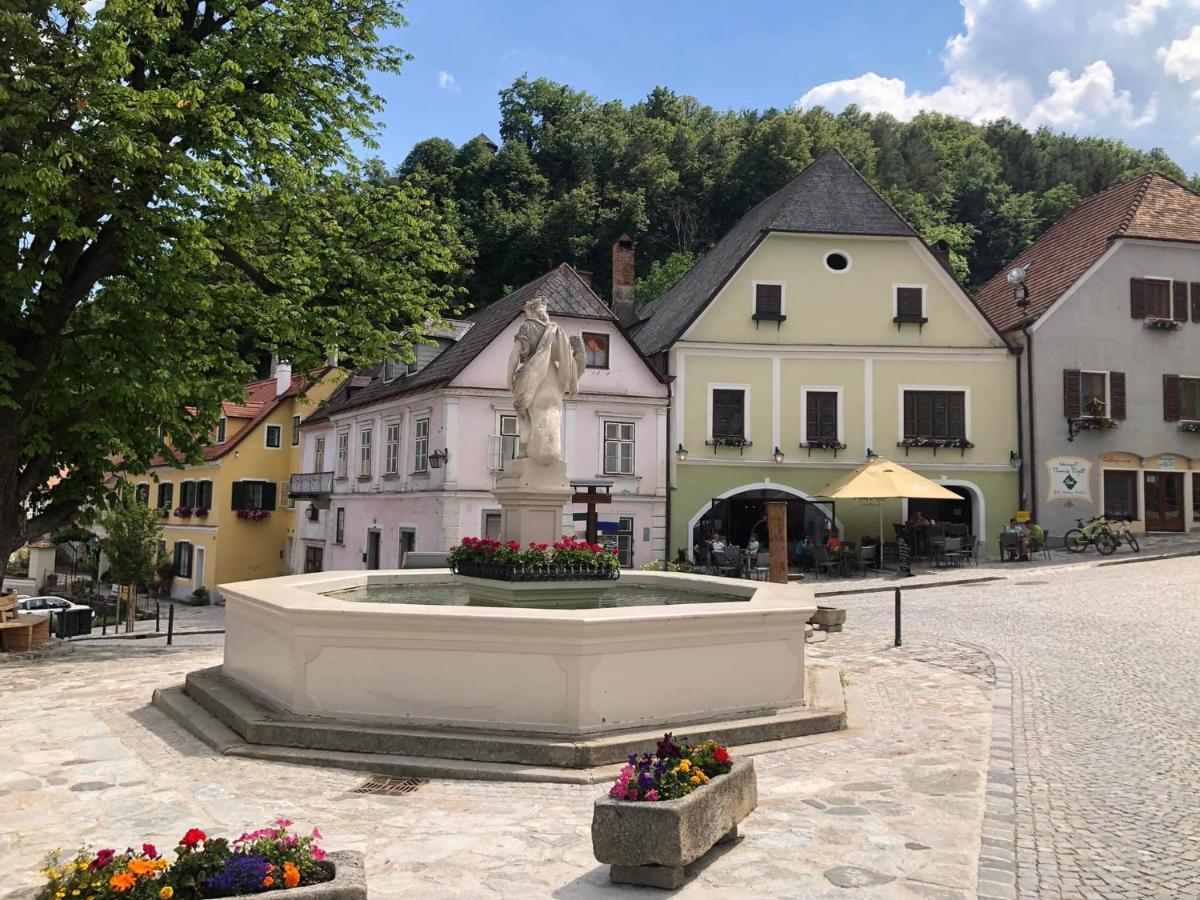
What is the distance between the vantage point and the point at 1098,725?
891cm

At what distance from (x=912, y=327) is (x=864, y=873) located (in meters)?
26.2

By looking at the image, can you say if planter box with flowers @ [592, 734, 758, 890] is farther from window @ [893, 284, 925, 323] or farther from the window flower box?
the window flower box

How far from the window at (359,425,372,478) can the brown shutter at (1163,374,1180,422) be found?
1019 inches

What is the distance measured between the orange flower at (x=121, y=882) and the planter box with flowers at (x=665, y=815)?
7.59 ft

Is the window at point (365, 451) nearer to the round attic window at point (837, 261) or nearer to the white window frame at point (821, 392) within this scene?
the white window frame at point (821, 392)

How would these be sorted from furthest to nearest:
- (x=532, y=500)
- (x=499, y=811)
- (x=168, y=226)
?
(x=168, y=226)
(x=532, y=500)
(x=499, y=811)

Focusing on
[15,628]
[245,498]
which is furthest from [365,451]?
[15,628]

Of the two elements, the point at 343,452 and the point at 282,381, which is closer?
the point at 343,452

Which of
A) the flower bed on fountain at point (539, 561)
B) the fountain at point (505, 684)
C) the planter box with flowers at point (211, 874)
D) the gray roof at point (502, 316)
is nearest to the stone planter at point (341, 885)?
the planter box with flowers at point (211, 874)

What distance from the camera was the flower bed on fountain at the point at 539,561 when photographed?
1058cm

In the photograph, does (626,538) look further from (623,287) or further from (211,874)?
(211,874)

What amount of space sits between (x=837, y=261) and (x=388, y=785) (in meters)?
25.8

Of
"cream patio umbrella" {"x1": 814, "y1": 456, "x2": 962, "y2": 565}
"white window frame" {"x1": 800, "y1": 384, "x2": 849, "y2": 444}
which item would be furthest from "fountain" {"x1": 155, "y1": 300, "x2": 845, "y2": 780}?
"white window frame" {"x1": 800, "y1": 384, "x2": 849, "y2": 444}

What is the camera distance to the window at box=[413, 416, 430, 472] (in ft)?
90.7
